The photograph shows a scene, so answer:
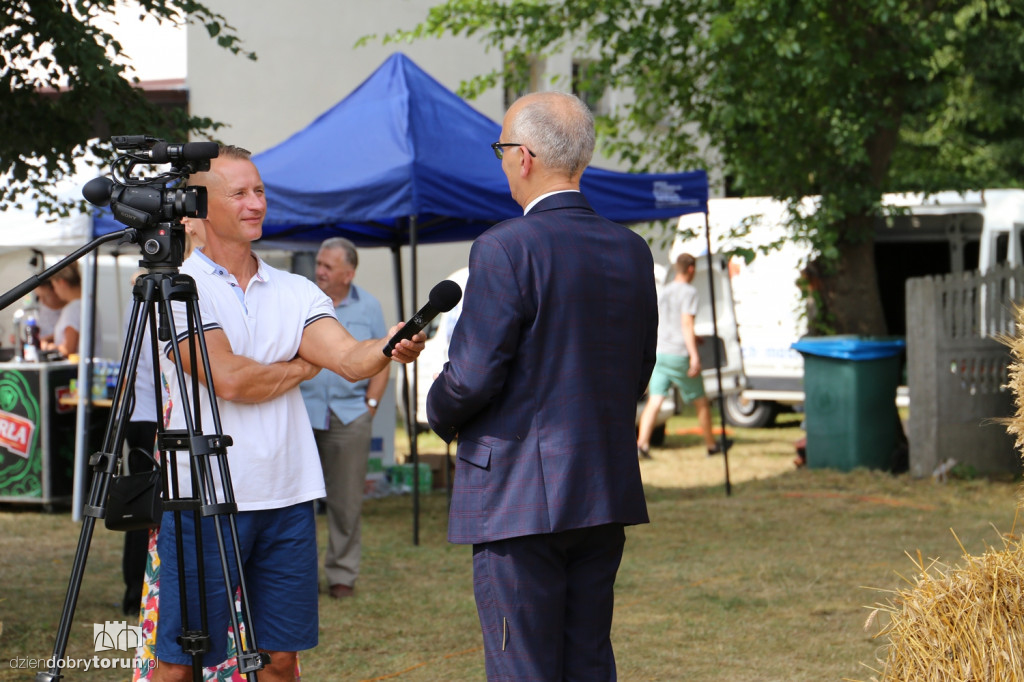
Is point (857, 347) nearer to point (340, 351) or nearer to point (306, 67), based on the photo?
point (340, 351)

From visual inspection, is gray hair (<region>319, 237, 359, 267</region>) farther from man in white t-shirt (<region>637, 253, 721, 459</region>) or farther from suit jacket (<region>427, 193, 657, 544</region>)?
man in white t-shirt (<region>637, 253, 721, 459</region>)

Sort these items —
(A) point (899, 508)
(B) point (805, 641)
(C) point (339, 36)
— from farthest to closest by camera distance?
(C) point (339, 36) → (A) point (899, 508) → (B) point (805, 641)

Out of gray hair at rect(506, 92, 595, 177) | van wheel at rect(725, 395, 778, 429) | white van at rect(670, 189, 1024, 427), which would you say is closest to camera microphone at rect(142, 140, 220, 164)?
gray hair at rect(506, 92, 595, 177)

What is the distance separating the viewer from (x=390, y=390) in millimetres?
12250

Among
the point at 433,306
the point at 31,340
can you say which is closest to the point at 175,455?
the point at 433,306

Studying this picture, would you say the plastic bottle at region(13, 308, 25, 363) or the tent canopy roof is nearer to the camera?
the tent canopy roof

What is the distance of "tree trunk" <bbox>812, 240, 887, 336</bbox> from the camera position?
1262 cm

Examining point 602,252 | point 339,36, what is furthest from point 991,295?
point 339,36

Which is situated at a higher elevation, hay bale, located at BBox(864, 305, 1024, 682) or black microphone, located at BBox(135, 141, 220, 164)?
black microphone, located at BBox(135, 141, 220, 164)

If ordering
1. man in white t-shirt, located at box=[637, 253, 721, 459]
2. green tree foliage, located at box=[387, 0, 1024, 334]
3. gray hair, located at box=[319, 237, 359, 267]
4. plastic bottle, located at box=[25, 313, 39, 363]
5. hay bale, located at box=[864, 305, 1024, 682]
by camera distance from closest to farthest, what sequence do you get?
1. hay bale, located at box=[864, 305, 1024, 682]
2. gray hair, located at box=[319, 237, 359, 267]
3. plastic bottle, located at box=[25, 313, 39, 363]
4. green tree foliage, located at box=[387, 0, 1024, 334]
5. man in white t-shirt, located at box=[637, 253, 721, 459]

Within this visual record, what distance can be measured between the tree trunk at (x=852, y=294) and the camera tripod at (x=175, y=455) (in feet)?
34.1

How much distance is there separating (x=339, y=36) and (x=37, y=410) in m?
11.5

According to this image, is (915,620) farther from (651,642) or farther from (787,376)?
(787,376)

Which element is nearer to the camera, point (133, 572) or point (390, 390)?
point (133, 572)
